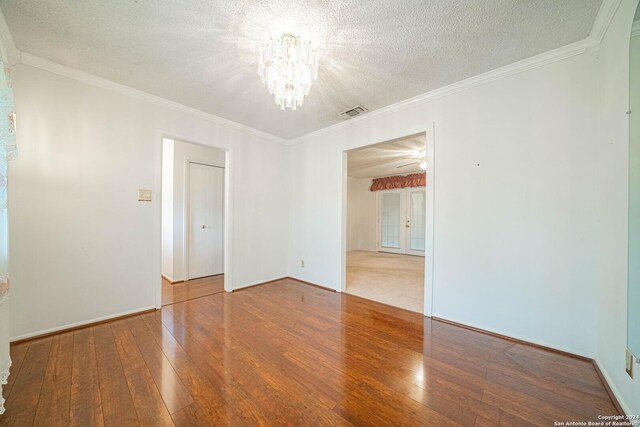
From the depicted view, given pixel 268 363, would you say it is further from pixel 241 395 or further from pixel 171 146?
pixel 171 146

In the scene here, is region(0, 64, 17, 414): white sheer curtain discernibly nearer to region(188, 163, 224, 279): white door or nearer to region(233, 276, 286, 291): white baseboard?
region(233, 276, 286, 291): white baseboard

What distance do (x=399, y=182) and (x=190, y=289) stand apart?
6.02m

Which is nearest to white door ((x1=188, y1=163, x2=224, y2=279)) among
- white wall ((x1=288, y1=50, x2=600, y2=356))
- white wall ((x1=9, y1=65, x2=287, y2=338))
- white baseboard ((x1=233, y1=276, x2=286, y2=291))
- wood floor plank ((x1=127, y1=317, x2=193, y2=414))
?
white baseboard ((x1=233, y1=276, x2=286, y2=291))

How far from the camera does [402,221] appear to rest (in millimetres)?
7000

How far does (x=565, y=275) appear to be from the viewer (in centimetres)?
178

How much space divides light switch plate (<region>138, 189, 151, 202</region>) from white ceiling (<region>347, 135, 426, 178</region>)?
2.72 meters

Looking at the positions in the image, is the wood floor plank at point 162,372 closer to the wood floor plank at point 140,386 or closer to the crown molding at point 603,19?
the wood floor plank at point 140,386

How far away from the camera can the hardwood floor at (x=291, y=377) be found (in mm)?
1226

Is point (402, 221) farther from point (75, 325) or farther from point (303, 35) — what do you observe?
point (75, 325)

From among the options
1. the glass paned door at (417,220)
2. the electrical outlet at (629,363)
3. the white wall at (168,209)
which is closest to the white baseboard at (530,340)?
the electrical outlet at (629,363)

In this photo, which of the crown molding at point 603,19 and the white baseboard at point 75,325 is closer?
the crown molding at point 603,19

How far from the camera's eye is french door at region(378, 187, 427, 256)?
21.8 feet

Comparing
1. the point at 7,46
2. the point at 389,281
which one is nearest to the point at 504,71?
the point at 389,281

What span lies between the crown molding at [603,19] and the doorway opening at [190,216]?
431 centimetres
